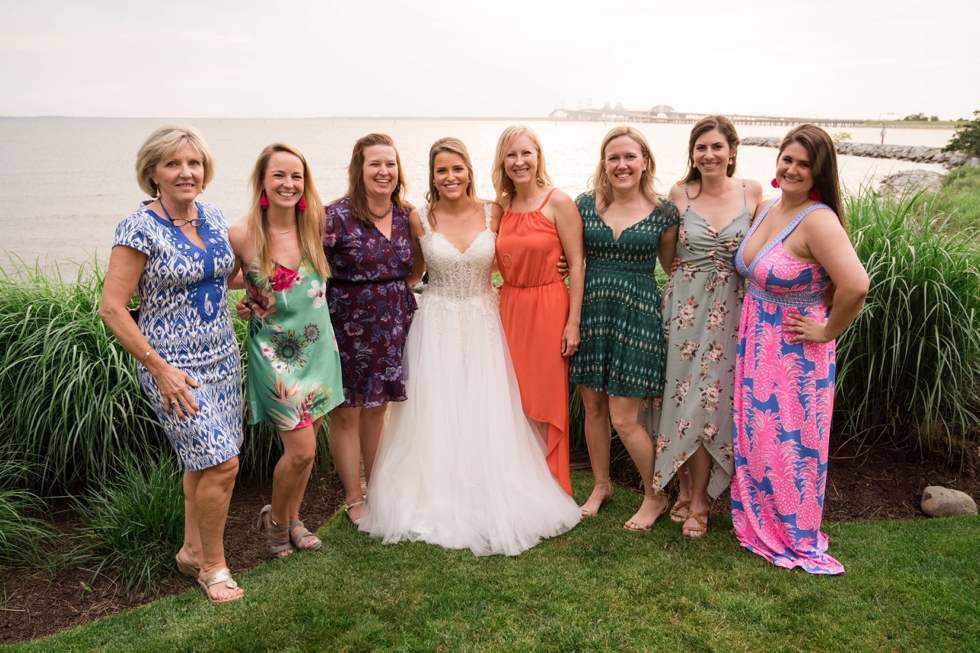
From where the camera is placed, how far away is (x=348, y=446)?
179 inches

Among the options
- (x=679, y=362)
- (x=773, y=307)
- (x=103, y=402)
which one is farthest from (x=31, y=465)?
(x=773, y=307)

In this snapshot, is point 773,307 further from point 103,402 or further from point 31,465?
point 31,465

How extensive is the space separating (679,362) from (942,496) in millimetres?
Result: 2337

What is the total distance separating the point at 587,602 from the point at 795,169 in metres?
2.67

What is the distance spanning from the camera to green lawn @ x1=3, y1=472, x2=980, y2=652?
3.24 metres

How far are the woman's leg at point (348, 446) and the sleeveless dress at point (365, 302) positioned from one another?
122mm

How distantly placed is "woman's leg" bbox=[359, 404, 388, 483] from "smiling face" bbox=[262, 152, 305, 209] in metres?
1.55

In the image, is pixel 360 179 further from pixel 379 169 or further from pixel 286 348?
pixel 286 348

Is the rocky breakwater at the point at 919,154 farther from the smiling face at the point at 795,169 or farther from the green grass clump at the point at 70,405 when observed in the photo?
the green grass clump at the point at 70,405

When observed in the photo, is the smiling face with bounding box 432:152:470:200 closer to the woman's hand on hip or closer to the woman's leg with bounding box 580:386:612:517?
the woman's leg with bounding box 580:386:612:517

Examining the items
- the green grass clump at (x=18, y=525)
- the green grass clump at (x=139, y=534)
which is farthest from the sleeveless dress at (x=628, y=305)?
the green grass clump at (x=18, y=525)

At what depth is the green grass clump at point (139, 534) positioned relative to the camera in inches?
160

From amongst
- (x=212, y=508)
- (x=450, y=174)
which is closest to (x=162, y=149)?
(x=450, y=174)

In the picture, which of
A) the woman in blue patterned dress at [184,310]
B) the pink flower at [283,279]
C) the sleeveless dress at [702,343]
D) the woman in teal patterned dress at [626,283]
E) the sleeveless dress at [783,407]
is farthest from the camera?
the woman in teal patterned dress at [626,283]
